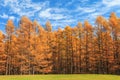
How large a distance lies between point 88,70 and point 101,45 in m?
8.55

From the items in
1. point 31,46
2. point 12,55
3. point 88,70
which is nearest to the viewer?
point 31,46

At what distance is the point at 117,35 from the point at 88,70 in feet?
43.9

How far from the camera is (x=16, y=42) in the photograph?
57781 mm

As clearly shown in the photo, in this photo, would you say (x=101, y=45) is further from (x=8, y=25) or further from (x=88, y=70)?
(x=8, y=25)

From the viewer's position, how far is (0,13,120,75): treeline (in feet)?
185

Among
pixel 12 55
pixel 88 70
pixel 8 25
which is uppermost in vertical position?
pixel 8 25

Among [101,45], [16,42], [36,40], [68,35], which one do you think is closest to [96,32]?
[101,45]

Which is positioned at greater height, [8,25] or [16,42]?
[8,25]

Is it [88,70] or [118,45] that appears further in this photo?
[88,70]

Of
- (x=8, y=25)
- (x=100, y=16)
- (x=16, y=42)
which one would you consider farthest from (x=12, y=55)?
(x=100, y=16)

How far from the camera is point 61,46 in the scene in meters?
66.5

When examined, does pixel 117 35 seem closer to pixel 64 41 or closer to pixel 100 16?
pixel 100 16

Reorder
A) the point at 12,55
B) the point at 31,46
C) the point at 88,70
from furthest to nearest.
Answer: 1. the point at 88,70
2. the point at 12,55
3. the point at 31,46

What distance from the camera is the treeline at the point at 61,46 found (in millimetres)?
56531
